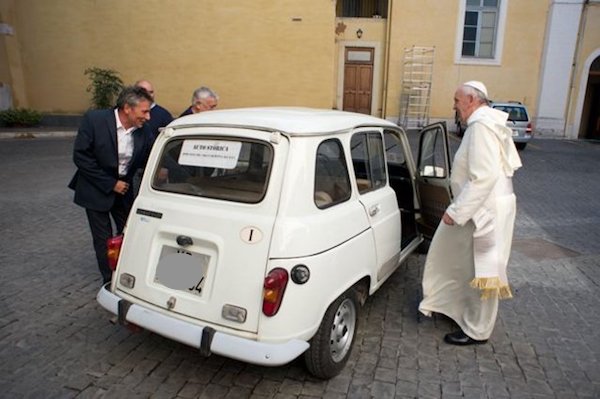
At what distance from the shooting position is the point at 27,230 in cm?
567

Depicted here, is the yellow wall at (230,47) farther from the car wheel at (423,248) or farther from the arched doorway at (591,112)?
the car wheel at (423,248)

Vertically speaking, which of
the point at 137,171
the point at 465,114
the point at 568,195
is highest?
the point at 465,114

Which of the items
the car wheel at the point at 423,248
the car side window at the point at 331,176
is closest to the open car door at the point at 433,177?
the car wheel at the point at 423,248

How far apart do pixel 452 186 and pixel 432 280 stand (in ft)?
2.75

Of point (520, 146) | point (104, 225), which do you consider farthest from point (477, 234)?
point (520, 146)

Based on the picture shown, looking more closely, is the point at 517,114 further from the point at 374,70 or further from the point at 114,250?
the point at 114,250

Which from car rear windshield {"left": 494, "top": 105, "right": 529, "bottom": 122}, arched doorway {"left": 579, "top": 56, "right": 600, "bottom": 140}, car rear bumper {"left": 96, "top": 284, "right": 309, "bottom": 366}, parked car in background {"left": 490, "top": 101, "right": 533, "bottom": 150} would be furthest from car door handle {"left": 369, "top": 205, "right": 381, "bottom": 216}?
arched doorway {"left": 579, "top": 56, "right": 600, "bottom": 140}

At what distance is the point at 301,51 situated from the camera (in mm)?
16641

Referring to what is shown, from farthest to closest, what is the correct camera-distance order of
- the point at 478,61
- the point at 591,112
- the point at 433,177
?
the point at 591,112
the point at 478,61
the point at 433,177

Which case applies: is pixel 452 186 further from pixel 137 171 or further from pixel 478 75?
pixel 478 75

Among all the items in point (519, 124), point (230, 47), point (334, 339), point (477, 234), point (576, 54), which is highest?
point (230, 47)

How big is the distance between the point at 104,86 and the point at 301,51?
7906 mm

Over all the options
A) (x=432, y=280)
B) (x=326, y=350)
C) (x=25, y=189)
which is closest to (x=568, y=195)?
(x=432, y=280)

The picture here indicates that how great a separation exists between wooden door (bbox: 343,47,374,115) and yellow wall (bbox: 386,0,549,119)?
41.2 inches
